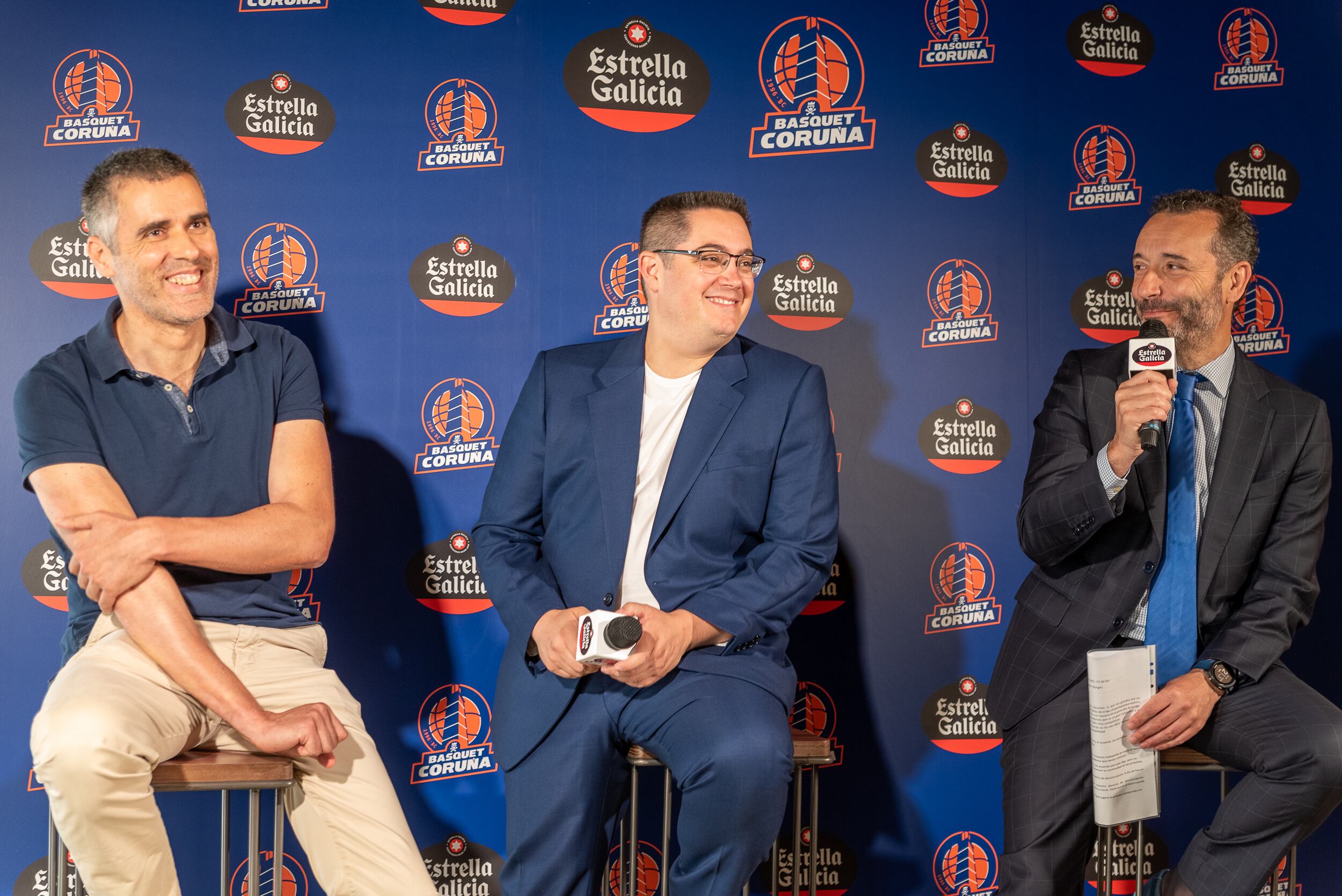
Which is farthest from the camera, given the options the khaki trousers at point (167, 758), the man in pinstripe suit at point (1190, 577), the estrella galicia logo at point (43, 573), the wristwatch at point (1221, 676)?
the estrella galicia logo at point (43, 573)

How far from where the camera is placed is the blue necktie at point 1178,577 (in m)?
2.66

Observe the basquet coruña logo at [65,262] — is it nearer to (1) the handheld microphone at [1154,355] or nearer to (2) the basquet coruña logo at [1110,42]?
(1) the handheld microphone at [1154,355]

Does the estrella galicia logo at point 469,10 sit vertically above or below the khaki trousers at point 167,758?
above

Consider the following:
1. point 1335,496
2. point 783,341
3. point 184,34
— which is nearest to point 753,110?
point 783,341

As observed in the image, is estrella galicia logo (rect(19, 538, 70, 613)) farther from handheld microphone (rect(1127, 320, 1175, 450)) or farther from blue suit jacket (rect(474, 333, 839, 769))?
handheld microphone (rect(1127, 320, 1175, 450))

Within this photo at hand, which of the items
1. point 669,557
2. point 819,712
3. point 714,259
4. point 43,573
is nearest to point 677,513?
point 669,557

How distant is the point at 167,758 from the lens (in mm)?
2273

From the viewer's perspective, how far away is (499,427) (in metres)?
3.35

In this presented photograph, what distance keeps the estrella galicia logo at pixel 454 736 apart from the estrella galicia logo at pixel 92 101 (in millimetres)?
1892

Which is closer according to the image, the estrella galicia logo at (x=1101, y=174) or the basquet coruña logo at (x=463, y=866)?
the basquet coruña logo at (x=463, y=866)

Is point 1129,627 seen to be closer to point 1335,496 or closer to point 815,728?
point 815,728

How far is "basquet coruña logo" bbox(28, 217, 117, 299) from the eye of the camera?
3209mm

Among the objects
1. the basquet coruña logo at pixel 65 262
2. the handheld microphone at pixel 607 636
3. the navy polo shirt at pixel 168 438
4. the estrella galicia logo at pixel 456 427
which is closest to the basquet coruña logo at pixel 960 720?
the handheld microphone at pixel 607 636

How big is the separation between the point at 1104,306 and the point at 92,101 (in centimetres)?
313
